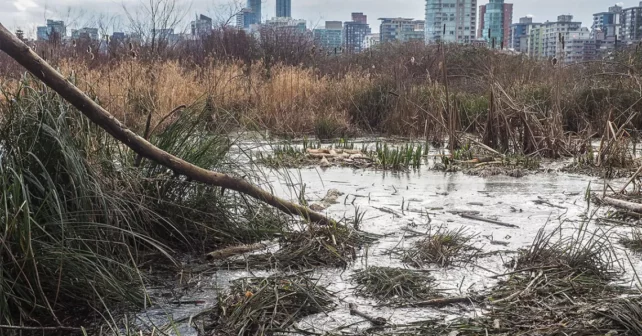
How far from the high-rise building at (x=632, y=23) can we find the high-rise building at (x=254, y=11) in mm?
13298

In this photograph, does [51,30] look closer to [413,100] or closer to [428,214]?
[413,100]

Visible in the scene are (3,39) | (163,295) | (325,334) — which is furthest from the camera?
(163,295)

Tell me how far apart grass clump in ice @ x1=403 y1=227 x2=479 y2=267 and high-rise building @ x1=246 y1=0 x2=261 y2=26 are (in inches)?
718

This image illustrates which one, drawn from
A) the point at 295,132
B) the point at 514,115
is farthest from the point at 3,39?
the point at 295,132

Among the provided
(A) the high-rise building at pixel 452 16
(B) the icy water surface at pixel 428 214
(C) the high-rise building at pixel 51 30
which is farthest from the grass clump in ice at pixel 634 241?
(A) the high-rise building at pixel 452 16

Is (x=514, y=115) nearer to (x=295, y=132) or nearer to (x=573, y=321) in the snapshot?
(x=295, y=132)

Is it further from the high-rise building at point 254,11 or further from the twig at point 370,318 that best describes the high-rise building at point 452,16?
the twig at point 370,318

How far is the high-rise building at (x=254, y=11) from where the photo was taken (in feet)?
78.0

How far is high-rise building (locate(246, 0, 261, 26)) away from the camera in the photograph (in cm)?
2378

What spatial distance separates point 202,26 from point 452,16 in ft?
47.7

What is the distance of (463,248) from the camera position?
405cm

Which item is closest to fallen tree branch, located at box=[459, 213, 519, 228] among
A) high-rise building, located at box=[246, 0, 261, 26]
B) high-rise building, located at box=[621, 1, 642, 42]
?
high-rise building, located at box=[246, 0, 261, 26]

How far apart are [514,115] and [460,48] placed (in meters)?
12.4

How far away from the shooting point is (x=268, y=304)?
298 centimetres
